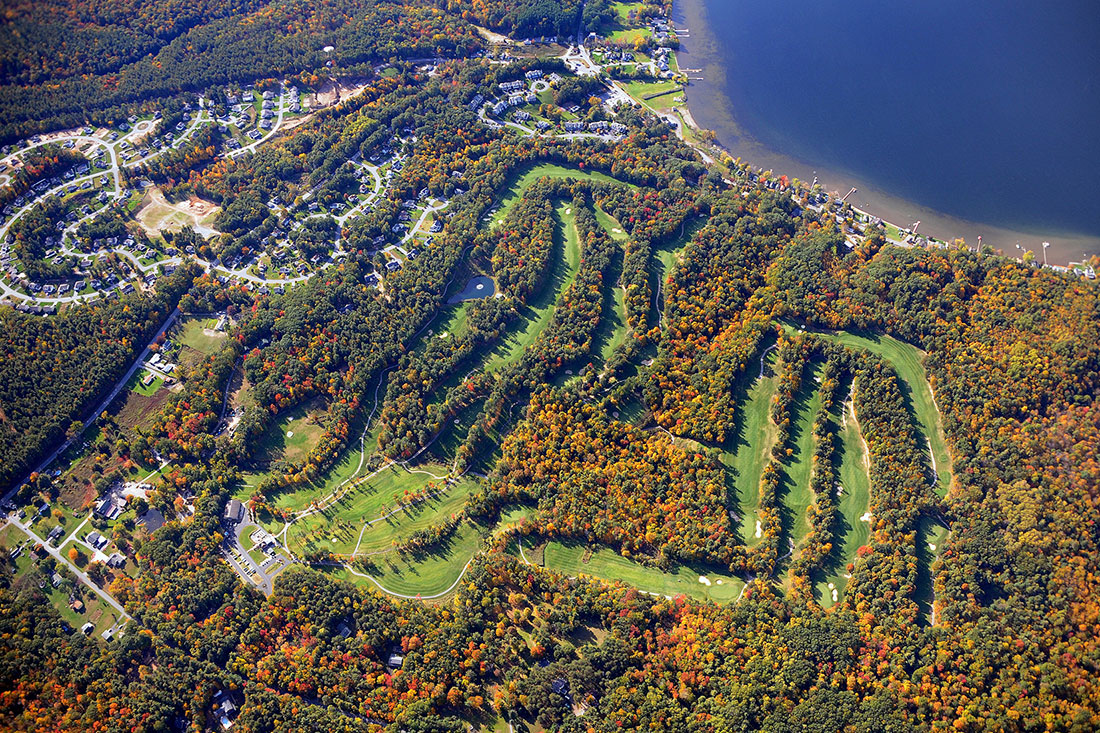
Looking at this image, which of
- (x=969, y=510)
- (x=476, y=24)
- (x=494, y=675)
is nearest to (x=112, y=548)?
(x=494, y=675)

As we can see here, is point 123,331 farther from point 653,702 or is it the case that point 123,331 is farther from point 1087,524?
point 1087,524

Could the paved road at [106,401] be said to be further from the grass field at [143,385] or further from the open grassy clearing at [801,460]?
the open grassy clearing at [801,460]

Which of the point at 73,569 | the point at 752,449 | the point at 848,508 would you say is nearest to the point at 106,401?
the point at 73,569

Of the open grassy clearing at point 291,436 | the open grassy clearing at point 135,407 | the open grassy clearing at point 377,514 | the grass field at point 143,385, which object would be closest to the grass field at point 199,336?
the grass field at point 143,385

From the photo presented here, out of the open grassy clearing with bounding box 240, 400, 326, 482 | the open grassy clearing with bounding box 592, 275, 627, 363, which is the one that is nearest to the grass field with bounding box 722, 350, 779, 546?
the open grassy clearing with bounding box 592, 275, 627, 363

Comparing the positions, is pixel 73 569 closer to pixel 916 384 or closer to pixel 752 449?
pixel 752 449
